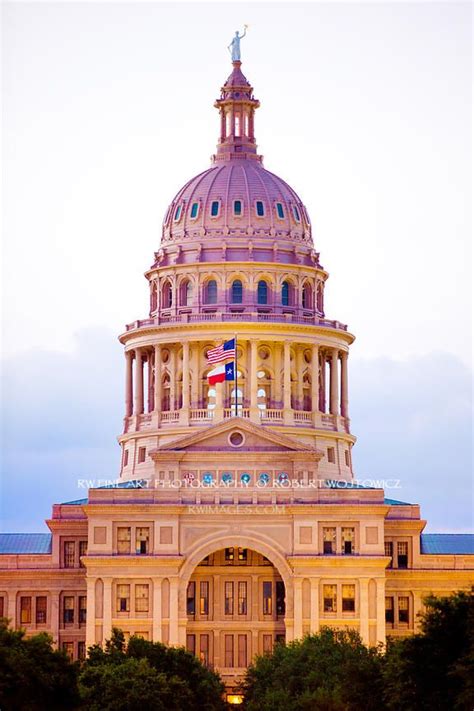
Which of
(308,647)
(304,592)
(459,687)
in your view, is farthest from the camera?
(304,592)

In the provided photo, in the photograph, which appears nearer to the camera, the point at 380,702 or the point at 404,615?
the point at 380,702

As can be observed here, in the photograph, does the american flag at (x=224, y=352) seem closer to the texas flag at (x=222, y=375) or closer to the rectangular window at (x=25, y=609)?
the texas flag at (x=222, y=375)

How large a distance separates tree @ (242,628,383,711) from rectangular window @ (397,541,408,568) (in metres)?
17.5

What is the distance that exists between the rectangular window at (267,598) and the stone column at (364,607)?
9.01 m

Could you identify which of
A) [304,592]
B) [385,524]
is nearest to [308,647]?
[304,592]

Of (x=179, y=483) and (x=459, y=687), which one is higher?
(x=179, y=483)

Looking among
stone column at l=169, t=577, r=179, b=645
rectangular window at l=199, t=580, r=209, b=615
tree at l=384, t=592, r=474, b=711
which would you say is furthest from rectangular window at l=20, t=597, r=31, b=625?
tree at l=384, t=592, r=474, b=711

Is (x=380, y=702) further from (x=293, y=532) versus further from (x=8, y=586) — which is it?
(x=8, y=586)

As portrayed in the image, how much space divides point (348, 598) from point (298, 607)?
13.2 feet

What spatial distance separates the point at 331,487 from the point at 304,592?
31.1 feet

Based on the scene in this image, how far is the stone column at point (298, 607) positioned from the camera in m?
184

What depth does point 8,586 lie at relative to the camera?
195 metres

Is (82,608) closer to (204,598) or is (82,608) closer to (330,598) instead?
(204,598)

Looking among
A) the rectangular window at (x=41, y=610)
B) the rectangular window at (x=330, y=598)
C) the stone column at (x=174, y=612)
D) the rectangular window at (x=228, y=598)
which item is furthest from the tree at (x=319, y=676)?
the rectangular window at (x=41, y=610)
